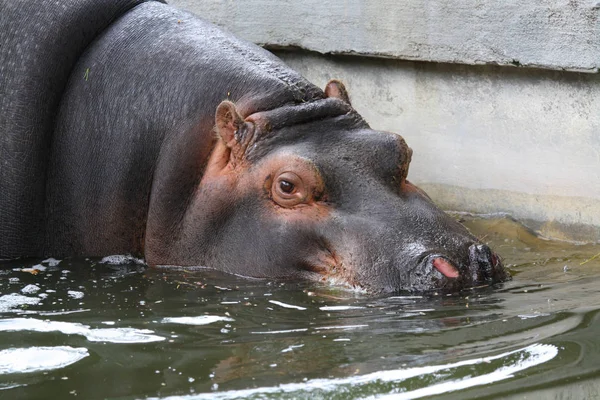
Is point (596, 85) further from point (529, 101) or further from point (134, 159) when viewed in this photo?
point (134, 159)

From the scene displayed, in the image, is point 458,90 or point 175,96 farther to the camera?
point 458,90

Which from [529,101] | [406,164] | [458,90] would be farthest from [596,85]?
[406,164]

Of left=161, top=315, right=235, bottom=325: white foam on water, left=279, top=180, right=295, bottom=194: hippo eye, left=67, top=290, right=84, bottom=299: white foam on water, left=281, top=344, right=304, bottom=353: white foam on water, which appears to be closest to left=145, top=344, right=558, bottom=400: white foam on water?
left=281, top=344, right=304, bottom=353: white foam on water

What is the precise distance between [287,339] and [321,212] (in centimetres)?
126

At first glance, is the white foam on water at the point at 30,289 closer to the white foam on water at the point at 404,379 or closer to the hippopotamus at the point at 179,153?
the hippopotamus at the point at 179,153

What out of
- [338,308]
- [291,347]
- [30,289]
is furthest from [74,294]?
[291,347]

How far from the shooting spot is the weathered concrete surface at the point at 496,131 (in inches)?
232

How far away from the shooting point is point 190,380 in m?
2.95

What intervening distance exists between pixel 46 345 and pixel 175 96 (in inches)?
80.8

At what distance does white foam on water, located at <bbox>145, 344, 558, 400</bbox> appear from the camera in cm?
279

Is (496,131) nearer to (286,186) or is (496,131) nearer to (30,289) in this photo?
(286,186)

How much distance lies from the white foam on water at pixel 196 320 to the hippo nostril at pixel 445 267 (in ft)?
2.97

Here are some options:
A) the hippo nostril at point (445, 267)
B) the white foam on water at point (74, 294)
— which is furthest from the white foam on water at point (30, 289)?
the hippo nostril at point (445, 267)

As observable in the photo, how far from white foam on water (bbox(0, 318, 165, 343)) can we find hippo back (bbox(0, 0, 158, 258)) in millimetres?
1574
